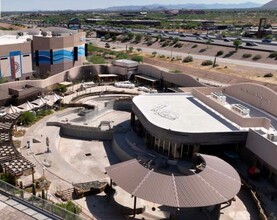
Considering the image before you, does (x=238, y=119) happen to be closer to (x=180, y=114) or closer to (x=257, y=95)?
(x=180, y=114)

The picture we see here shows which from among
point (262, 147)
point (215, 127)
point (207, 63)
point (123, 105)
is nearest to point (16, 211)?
point (215, 127)

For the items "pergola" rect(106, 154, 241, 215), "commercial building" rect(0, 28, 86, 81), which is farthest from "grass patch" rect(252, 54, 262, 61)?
"pergola" rect(106, 154, 241, 215)

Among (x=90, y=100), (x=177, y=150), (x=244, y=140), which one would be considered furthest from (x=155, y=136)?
(x=90, y=100)

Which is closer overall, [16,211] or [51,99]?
[16,211]

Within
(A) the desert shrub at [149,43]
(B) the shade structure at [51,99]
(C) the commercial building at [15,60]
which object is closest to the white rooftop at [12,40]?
(C) the commercial building at [15,60]

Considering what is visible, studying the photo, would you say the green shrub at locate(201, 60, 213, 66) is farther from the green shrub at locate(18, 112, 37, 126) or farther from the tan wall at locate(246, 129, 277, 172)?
the green shrub at locate(18, 112, 37, 126)

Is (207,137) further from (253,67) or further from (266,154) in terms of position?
(253,67)

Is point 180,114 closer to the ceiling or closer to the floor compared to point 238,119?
closer to the floor
